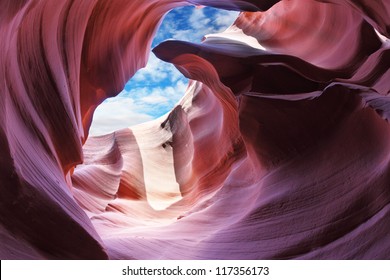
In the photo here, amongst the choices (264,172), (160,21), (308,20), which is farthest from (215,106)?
(264,172)

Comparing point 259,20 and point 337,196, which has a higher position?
point 259,20

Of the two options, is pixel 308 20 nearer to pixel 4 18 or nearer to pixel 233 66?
pixel 233 66

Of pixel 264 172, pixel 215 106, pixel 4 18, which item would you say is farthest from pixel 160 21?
pixel 4 18

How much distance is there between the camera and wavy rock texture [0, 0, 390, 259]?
1304 mm

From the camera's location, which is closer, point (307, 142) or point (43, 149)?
point (43, 149)

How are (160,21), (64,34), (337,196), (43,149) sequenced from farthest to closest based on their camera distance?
(160,21)
(64,34)
(337,196)
(43,149)

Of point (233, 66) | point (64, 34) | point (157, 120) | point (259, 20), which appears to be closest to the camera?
point (64, 34)

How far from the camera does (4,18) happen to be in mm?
1125

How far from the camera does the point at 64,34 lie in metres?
2.12

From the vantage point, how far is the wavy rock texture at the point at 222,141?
1304 millimetres

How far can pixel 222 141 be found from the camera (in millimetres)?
3475
